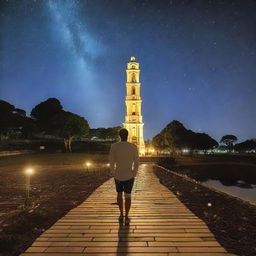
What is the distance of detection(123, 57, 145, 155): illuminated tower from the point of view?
91.7 meters

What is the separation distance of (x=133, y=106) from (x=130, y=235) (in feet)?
289

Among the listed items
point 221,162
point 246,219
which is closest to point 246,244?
point 246,219

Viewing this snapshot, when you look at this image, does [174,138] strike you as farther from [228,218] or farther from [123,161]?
[123,161]

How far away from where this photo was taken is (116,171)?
25.1ft

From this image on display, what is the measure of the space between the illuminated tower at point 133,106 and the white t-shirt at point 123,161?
8240cm

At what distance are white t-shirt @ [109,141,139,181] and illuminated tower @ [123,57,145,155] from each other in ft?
270

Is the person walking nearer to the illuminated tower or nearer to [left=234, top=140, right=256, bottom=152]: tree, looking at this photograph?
the illuminated tower

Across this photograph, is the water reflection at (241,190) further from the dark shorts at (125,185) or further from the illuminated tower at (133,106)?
the illuminated tower at (133,106)

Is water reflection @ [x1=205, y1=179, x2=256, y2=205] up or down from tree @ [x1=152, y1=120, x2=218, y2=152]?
down

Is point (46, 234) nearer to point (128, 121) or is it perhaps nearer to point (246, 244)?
point (246, 244)

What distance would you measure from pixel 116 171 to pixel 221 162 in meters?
69.5

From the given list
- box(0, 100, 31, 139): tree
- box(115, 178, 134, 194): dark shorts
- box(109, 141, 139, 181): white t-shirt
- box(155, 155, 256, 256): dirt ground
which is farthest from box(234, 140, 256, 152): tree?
box(115, 178, 134, 194): dark shorts

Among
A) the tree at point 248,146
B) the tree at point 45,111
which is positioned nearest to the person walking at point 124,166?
the tree at point 45,111

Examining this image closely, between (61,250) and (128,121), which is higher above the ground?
(128,121)
